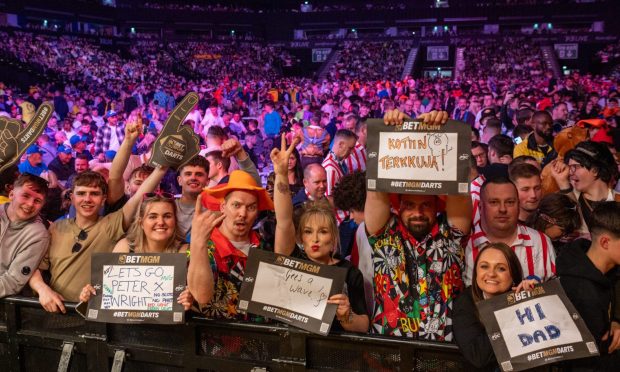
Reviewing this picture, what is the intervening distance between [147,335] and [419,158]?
1.56 m

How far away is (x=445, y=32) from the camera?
4081cm

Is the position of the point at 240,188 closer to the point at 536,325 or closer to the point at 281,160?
the point at 281,160

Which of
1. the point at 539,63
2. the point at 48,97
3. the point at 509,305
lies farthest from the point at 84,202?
the point at 539,63

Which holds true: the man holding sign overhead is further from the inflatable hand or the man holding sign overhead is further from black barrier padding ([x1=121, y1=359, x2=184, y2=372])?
the inflatable hand

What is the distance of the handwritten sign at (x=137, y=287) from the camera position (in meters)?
2.95

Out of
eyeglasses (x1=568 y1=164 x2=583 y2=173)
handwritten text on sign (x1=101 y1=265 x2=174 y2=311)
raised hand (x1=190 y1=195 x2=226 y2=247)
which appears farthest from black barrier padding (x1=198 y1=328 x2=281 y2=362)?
eyeglasses (x1=568 y1=164 x2=583 y2=173)

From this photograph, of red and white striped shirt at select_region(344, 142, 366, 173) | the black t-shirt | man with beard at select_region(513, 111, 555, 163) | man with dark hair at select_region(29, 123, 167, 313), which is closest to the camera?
the black t-shirt

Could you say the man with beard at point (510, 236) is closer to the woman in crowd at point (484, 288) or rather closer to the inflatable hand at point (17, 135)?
the woman in crowd at point (484, 288)

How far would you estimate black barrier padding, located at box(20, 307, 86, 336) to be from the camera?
10.6ft

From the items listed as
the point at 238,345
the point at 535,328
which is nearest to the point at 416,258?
the point at 535,328

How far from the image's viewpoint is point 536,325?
8.20 ft

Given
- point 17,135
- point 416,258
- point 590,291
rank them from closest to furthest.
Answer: point 590,291
point 416,258
point 17,135

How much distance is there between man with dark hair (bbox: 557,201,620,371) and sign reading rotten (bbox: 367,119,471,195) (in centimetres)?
A: 57

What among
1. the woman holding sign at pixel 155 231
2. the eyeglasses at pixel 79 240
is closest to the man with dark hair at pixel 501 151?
the woman holding sign at pixel 155 231
